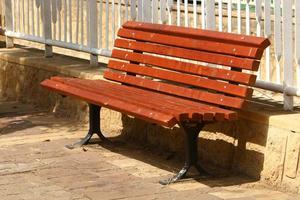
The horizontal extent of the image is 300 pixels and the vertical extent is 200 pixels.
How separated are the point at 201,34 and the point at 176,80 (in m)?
0.45

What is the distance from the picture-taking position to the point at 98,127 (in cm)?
699

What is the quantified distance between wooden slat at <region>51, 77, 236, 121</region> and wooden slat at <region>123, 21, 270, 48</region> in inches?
20.9

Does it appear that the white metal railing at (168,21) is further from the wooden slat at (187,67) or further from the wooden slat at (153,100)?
the wooden slat at (153,100)

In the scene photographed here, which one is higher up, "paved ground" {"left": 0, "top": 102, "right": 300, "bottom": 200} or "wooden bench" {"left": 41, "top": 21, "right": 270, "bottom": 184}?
"wooden bench" {"left": 41, "top": 21, "right": 270, "bottom": 184}

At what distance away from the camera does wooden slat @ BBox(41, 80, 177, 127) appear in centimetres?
525

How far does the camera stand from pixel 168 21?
23.6ft

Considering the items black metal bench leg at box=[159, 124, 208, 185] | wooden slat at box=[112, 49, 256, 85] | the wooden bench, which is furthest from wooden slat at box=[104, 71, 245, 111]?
black metal bench leg at box=[159, 124, 208, 185]

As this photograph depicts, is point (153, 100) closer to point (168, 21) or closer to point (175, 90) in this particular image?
point (175, 90)

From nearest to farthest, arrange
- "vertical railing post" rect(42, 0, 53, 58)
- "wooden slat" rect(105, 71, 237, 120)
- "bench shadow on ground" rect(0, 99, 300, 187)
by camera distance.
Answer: "wooden slat" rect(105, 71, 237, 120), "bench shadow on ground" rect(0, 99, 300, 187), "vertical railing post" rect(42, 0, 53, 58)

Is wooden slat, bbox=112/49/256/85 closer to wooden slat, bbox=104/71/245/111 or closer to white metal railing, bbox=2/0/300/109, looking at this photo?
wooden slat, bbox=104/71/245/111

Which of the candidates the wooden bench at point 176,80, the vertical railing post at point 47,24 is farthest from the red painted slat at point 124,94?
the vertical railing post at point 47,24

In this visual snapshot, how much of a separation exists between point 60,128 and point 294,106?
2767 mm

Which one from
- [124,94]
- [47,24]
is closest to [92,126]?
[124,94]

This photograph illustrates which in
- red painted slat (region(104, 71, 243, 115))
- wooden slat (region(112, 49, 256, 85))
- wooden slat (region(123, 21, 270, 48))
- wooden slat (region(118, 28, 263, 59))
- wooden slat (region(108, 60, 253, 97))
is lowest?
red painted slat (region(104, 71, 243, 115))
